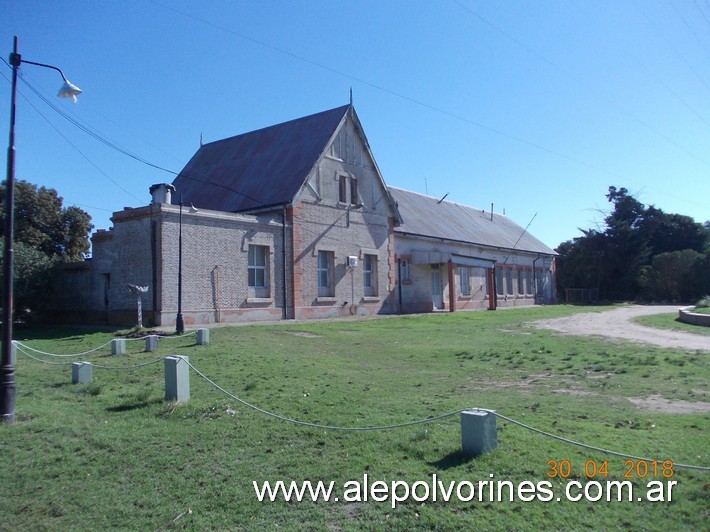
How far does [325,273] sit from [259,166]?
6.50 metres

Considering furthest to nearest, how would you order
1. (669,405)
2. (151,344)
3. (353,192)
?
(353,192) < (151,344) < (669,405)

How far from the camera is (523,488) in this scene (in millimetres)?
4949

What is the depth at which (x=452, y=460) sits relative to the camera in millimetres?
5598

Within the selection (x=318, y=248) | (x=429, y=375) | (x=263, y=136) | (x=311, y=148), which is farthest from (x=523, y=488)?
(x=263, y=136)

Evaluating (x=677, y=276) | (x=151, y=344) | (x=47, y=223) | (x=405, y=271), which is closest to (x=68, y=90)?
(x=151, y=344)

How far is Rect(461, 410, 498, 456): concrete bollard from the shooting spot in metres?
5.57

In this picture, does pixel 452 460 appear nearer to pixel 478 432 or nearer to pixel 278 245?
pixel 478 432

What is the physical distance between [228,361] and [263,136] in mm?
21069

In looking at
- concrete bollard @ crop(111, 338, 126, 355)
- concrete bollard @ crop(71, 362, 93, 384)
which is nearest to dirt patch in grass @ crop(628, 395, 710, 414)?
concrete bollard @ crop(71, 362, 93, 384)

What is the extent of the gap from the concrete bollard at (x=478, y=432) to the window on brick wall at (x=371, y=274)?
24.1 meters

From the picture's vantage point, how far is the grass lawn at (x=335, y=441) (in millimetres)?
4809

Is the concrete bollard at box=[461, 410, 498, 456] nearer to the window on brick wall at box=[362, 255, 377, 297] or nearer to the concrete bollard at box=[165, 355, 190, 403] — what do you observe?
the concrete bollard at box=[165, 355, 190, 403]

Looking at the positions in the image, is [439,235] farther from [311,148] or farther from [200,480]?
[200,480]

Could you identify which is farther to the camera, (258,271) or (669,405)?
(258,271)
